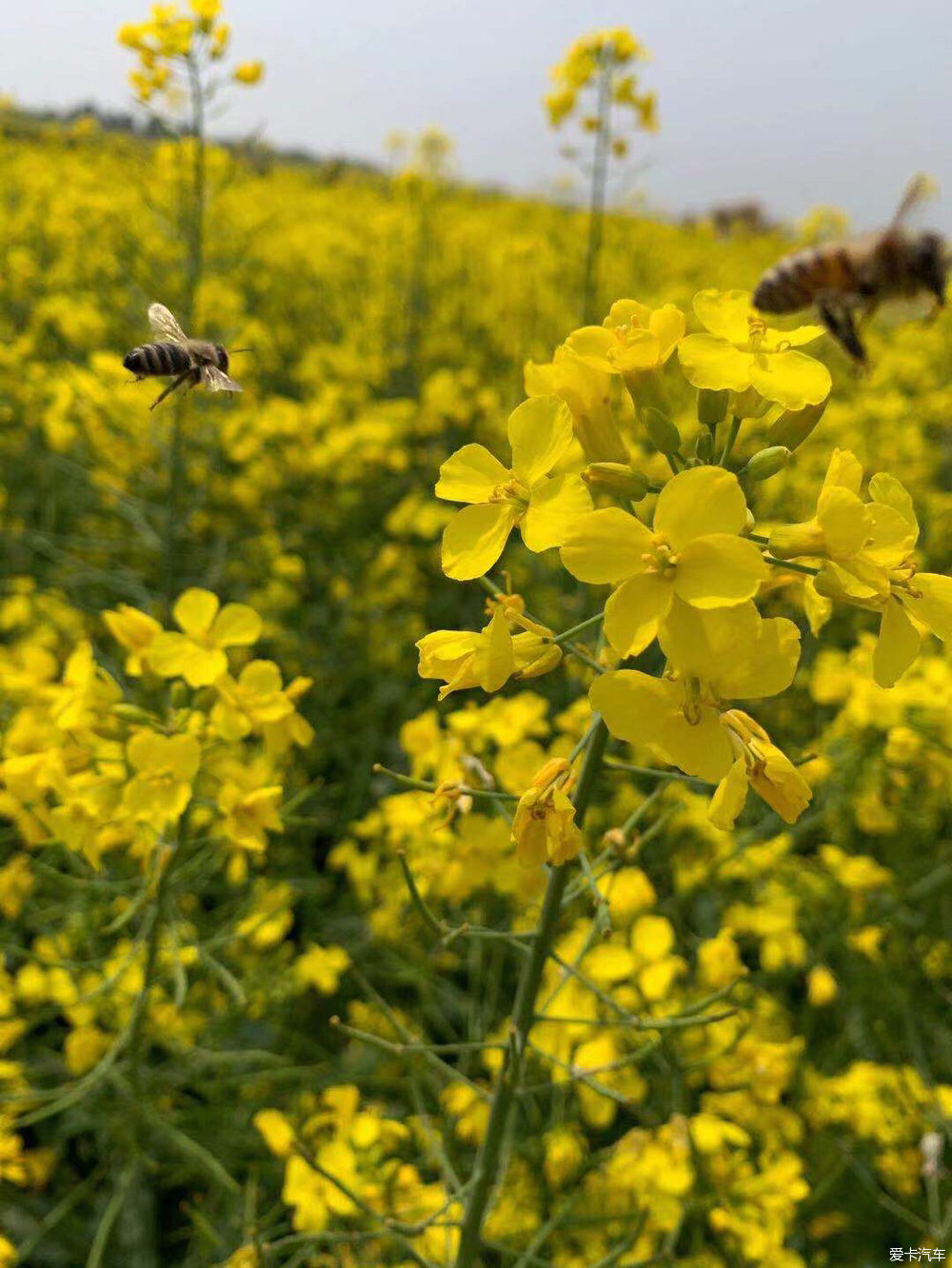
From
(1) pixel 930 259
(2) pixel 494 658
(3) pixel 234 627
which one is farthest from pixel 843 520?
(1) pixel 930 259

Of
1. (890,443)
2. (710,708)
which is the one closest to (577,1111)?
(710,708)

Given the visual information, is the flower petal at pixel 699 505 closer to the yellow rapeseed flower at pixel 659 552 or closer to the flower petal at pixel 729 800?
the yellow rapeseed flower at pixel 659 552

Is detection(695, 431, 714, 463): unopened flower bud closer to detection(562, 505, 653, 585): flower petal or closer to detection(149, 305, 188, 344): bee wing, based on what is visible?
detection(562, 505, 653, 585): flower petal

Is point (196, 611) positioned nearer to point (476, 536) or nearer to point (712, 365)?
point (476, 536)

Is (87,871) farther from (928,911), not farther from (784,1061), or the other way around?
(928,911)

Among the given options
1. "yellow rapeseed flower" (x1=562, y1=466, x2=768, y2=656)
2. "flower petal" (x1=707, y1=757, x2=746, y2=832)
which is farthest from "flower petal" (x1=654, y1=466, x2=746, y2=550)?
"flower petal" (x1=707, y1=757, x2=746, y2=832)

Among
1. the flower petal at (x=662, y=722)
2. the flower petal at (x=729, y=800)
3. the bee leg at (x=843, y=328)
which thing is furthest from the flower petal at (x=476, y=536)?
the bee leg at (x=843, y=328)
